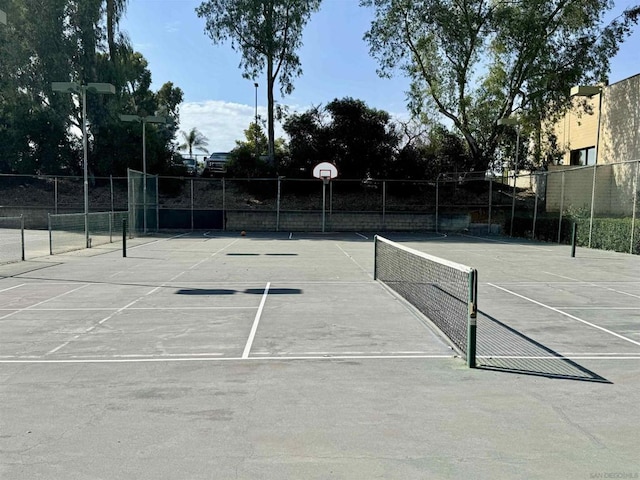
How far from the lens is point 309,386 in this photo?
5141 mm

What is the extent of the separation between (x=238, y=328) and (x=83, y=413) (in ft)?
10.9

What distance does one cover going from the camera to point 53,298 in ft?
33.1

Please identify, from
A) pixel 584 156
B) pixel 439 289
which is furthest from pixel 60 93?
pixel 584 156

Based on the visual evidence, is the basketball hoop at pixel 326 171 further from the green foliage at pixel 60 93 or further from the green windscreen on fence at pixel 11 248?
the green windscreen on fence at pixel 11 248

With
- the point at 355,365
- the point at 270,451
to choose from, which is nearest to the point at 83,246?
the point at 355,365

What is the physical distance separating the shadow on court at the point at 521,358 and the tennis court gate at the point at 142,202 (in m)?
21.6

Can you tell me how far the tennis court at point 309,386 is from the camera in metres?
3.60

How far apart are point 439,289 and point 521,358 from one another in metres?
3.95

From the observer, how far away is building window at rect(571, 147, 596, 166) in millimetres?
33875

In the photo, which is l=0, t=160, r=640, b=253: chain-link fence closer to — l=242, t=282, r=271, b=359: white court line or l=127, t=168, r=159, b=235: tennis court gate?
l=127, t=168, r=159, b=235: tennis court gate

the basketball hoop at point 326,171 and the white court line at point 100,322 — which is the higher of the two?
the basketball hoop at point 326,171

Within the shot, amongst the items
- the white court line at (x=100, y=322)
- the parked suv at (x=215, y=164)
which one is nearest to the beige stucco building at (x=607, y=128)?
the white court line at (x=100, y=322)

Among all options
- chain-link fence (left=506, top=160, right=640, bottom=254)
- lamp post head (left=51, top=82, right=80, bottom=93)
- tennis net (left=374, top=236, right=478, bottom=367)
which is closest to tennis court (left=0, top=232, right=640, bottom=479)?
tennis net (left=374, top=236, right=478, bottom=367)

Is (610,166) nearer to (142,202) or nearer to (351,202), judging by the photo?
(351,202)
